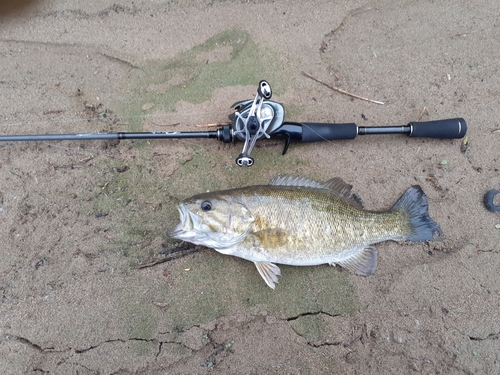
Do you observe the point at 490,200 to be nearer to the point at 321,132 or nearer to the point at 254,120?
the point at 321,132

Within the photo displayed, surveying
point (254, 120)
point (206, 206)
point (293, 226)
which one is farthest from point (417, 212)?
point (206, 206)

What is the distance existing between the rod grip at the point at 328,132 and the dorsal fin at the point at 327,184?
0.43m

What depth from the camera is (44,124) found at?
3.57m

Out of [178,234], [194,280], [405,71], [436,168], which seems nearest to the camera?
[178,234]

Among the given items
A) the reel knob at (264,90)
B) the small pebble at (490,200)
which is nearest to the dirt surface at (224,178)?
the small pebble at (490,200)

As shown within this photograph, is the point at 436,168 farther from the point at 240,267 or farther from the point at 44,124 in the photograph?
the point at 44,124

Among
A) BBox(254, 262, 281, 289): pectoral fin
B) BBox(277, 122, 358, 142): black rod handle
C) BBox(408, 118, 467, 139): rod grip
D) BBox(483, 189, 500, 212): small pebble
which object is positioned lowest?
BBox(254, 262, 281, 289): pectoral fin

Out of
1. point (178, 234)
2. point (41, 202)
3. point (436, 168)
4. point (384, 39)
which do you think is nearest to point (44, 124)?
point (41, 202)

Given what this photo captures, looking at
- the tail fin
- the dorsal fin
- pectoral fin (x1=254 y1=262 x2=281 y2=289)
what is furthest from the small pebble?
pectoral fin (x1=254 y1=262 x2=281 y2=289)

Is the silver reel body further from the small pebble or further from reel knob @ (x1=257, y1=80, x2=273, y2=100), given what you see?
the small pebble

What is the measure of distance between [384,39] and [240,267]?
3109 mm

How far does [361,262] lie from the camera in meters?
3.23

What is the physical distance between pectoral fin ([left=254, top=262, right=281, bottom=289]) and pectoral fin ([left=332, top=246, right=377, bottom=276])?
64 cm

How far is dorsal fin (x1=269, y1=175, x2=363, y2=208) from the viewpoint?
3.23 metres
